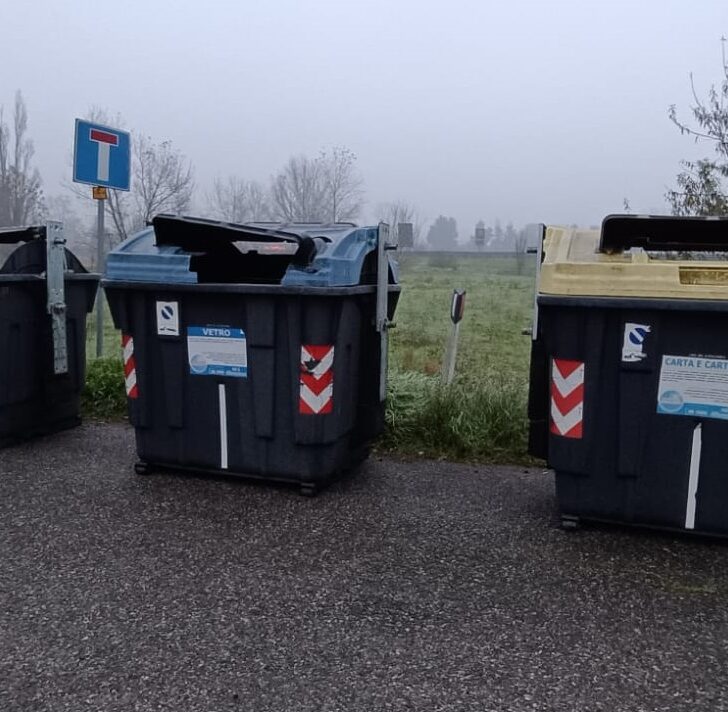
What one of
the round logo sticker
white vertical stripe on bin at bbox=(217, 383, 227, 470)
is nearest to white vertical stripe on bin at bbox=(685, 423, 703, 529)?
the round logo sticker

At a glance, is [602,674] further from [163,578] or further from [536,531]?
[163,578]

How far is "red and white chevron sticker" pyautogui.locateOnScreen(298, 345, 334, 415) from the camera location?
3943 millimetres

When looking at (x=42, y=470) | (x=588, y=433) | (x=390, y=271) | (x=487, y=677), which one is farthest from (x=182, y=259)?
(x=487, y=677)

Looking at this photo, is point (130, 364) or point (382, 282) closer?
point (382, 282)

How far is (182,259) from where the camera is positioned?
4129 millimetres

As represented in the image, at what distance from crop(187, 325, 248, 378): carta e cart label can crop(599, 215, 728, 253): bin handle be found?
6.41 ft

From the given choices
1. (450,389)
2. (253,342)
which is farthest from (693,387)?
(450,389)

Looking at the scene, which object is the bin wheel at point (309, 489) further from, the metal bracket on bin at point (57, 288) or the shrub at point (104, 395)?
the shrub at point (104, 395)

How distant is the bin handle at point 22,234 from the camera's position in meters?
5.12

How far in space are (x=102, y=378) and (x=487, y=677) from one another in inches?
183

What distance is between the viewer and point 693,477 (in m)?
3.34

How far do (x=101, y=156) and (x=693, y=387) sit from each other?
16.7 feet

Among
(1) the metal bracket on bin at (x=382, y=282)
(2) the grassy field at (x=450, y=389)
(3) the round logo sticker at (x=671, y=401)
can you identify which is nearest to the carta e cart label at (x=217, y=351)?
(1) the metal bracket on bin at (x=382, y=282)

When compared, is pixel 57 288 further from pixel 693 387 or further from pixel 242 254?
pixel 693 387
